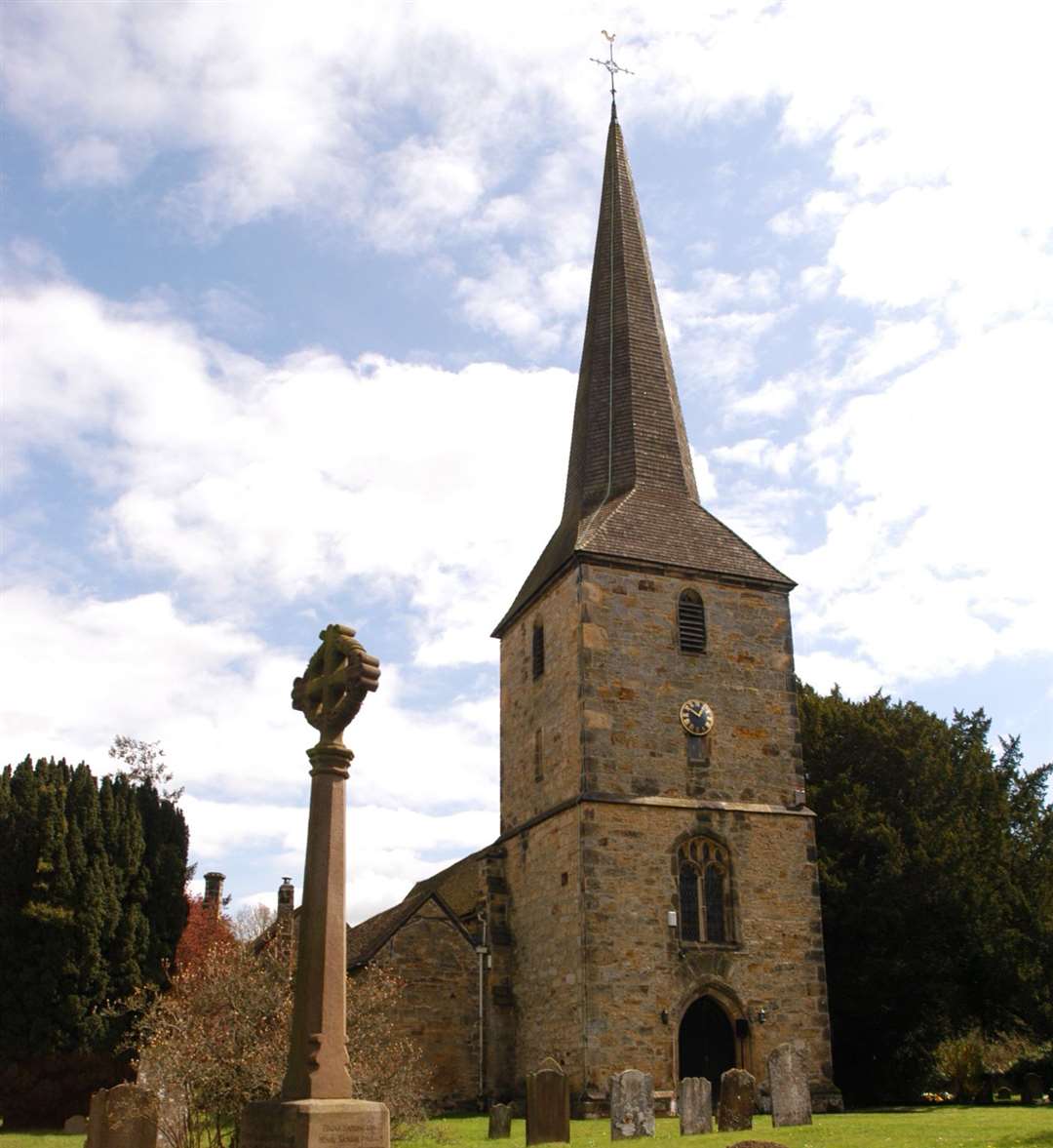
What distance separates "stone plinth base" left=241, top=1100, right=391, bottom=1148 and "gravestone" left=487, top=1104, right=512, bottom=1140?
10806mm

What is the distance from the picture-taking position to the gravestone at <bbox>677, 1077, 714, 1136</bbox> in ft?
55.4

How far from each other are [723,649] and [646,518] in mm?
3321

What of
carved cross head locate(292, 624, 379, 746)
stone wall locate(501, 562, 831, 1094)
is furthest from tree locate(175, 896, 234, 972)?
carved cross head locate(292, 624, 379, 746)

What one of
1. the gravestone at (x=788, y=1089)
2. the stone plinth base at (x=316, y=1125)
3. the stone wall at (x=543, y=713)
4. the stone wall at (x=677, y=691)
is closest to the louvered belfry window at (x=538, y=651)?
the stone wall at (x=543, y=713)

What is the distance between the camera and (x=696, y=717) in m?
24.1

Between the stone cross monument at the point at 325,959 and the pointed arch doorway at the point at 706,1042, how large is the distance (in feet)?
47.0

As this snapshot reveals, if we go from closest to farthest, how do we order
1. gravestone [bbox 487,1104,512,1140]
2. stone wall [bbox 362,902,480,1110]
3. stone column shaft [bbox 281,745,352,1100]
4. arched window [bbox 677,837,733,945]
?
stone column shaft [bbox 281,745,352,1100] → gravestone [bbox 487,1104,512,1140] → arched window [bbox 677,837,733,945] → stone wall [bbox 362,902,480,1110]

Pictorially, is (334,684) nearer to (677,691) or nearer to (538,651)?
(677,691)

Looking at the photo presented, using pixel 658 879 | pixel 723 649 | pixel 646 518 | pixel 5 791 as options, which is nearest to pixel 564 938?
pixel 658 879

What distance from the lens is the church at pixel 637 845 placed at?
2191 centimetres

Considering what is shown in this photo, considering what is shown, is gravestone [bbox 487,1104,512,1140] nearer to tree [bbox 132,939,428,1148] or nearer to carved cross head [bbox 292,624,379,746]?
tree [bbox 132,939,428,1148]

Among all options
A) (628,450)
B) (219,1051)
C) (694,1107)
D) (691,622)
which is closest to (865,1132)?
(694,1107)

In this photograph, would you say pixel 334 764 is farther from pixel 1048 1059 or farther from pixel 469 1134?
pixel 1048 1059

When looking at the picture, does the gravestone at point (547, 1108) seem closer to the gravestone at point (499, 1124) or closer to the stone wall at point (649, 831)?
the gravestone at point (499, 1124)
